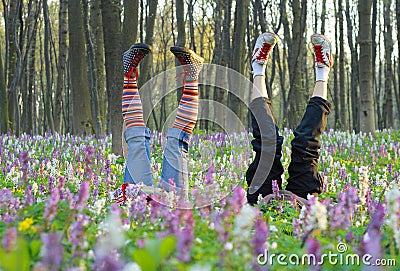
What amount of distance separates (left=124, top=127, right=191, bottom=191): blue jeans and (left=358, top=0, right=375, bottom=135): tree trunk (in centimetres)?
755

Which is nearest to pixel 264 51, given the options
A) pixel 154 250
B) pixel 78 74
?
pixel 154 250

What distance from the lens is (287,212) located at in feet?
16.1

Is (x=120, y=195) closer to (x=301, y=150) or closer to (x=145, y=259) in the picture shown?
(x=301, y=150)

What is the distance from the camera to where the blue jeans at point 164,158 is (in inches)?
230

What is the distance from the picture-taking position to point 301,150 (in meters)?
5.80

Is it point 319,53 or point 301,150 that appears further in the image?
point 319,53

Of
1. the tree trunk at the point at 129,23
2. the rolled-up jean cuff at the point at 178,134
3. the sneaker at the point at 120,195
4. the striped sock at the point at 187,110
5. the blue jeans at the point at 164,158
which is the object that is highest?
the tree trunk at the point at 129,23

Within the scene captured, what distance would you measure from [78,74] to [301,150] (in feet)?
24.1

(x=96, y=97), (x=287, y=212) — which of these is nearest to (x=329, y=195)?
(x=287, y=212)

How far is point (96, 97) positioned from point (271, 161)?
8.41 metres

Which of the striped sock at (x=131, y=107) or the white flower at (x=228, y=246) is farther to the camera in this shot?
the striped sock at (x=131, y=107)

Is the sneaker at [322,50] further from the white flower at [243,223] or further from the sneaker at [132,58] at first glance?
the white flower at [243,223]

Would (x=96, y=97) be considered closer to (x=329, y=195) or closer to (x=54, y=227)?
(x=329, y=195)

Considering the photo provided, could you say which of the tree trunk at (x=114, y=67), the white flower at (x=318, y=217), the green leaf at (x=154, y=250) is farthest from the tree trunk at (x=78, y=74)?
the green leaf at (x=154, y=250)
